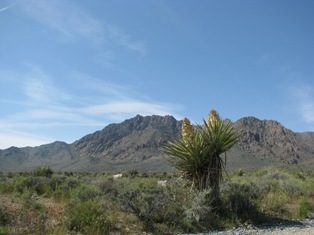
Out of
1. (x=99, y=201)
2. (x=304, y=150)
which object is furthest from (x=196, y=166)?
(x=304, y=150)

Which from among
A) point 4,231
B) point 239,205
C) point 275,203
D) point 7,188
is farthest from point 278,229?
point 7,188

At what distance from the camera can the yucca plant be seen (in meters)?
15.9

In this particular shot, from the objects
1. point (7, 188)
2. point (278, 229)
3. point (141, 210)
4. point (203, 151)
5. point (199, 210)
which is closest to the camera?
point (278, 229)

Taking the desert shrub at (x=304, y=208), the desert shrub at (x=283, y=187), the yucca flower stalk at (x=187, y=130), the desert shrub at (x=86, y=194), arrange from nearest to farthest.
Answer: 1. the desert shrub at (x=86, y=194)
2. the yucca flower stalk at (x=187, y=130)
3. the desert shrub at (x=304, y=208)
4. the desert shrub at (x=283, y=187)

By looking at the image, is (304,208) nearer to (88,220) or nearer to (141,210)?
(141,210)

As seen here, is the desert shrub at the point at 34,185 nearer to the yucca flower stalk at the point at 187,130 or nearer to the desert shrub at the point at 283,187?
the yucca flower stalk at the point at 187,130

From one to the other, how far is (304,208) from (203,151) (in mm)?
4177

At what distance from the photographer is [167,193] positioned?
16406 millimetres

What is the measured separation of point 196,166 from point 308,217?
4.28 metres

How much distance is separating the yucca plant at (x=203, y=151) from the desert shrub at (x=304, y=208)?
3.10 m

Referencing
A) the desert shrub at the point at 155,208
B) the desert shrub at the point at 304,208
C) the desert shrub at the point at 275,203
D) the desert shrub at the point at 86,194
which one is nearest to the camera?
the desert shrub at the point at 155,208

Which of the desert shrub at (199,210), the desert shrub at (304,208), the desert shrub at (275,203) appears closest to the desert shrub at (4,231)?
the desert shrub at (199,210)

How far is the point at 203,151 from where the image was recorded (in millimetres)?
15898

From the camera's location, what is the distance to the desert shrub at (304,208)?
16.7m
